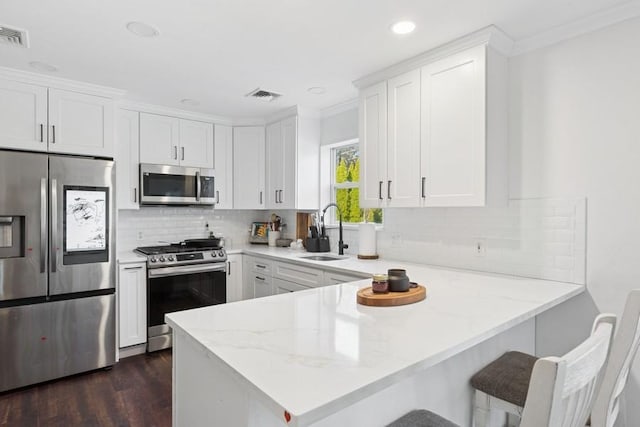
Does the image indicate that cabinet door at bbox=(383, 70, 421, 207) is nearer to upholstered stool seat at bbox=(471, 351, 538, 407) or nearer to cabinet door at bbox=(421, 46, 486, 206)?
cabinet door at bbox=(421, 46, 486, 206)

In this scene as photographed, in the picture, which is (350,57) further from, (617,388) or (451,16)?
(617,388)

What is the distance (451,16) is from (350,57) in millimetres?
752

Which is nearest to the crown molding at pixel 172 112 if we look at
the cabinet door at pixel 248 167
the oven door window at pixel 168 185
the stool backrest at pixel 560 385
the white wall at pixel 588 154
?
the cabinet door at pixel 248 167

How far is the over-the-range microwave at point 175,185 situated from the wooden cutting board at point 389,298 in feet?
9.09

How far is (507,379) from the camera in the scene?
62.1 inches

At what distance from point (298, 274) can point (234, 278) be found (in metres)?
1.10

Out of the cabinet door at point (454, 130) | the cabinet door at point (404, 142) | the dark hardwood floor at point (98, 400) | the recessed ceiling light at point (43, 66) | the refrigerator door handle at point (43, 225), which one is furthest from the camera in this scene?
the refrigerator door handle at point (43, 225)

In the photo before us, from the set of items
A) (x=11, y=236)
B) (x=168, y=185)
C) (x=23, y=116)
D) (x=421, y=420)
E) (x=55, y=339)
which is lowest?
(x=55, y=339)

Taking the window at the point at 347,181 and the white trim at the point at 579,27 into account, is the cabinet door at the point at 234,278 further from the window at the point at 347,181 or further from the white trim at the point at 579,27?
the white trim at the point at 579,27

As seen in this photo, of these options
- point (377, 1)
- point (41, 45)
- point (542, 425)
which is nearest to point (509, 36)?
point (377, 1)

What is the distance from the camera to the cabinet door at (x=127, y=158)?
11.6 feet

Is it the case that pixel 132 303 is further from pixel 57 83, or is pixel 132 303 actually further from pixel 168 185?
pixel 57 83

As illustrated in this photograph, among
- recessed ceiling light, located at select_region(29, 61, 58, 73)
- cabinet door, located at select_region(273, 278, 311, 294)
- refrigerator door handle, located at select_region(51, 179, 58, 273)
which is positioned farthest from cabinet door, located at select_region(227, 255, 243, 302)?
recessed ceiling light, located at select_region(29, 61, 58, 73)

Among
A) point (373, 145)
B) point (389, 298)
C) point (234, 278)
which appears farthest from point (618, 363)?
point (234, 278)
